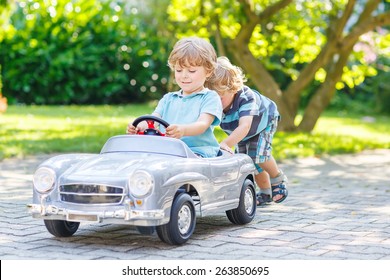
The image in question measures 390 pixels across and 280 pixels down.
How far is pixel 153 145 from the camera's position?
498 cm

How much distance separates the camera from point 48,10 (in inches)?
813

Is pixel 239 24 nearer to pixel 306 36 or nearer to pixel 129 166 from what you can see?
pixel 306 36

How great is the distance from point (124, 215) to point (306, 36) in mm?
10171

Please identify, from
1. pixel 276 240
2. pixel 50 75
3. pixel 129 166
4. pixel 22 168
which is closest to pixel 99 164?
pixel 129 166

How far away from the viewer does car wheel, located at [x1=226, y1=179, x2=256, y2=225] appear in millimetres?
5508

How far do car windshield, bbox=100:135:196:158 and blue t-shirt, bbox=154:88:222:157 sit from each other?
0.38 metres

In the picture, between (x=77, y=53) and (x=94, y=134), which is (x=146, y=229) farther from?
(x=77, y=53)

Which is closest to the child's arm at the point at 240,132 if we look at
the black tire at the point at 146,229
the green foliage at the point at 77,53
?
the black tire at the point at 146,229

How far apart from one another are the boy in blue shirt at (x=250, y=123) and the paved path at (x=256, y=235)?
0.63 feet

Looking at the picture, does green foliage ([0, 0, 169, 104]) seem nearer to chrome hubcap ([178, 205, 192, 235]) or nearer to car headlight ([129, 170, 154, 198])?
chrome hubcap ([178, 205, 192, 235])

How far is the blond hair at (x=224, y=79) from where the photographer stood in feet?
19.3

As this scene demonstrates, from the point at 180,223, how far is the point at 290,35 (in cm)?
967

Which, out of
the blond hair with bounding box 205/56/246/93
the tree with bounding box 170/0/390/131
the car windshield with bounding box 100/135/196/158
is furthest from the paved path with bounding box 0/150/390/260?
the tree with bounding box 170/0/390/131

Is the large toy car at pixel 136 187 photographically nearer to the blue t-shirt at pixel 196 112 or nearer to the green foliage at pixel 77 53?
the blue t-shirt at pixel 196 112
